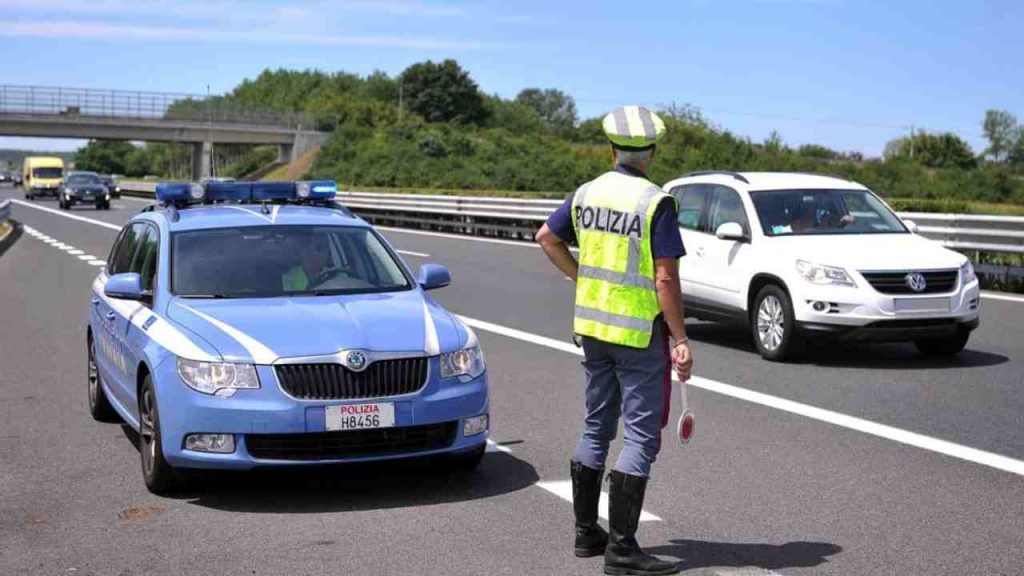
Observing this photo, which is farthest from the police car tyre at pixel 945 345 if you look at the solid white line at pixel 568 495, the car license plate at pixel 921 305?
the solid white line at pixel 568 495

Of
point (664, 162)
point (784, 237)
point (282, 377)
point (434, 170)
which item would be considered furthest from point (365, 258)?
point (434, 170)

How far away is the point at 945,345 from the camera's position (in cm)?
1295

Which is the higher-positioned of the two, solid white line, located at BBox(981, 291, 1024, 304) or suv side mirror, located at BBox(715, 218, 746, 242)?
suv side mirror, located at BBox(715, 218, 746, 242)

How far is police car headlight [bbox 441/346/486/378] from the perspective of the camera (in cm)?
732

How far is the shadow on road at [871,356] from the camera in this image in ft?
41.2

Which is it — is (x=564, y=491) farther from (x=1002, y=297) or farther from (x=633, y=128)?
(x=1002, y=297)

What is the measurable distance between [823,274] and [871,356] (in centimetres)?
122

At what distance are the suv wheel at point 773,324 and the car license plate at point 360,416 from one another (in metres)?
6.26

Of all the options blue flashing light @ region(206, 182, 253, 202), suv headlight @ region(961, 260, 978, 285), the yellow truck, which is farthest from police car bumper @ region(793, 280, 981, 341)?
Answer: the yellow truck

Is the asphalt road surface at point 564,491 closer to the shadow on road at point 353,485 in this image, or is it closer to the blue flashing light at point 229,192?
the shadow on road at point 353,485

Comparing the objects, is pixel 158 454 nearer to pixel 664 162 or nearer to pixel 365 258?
pixel 365 258

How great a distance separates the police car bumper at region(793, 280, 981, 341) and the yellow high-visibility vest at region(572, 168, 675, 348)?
6771 millimetres

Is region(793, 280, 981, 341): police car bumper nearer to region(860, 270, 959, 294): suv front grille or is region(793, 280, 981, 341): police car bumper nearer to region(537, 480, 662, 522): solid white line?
region(860, 270, 959, 294): suv front grille

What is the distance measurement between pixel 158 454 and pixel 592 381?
244 centimetres
